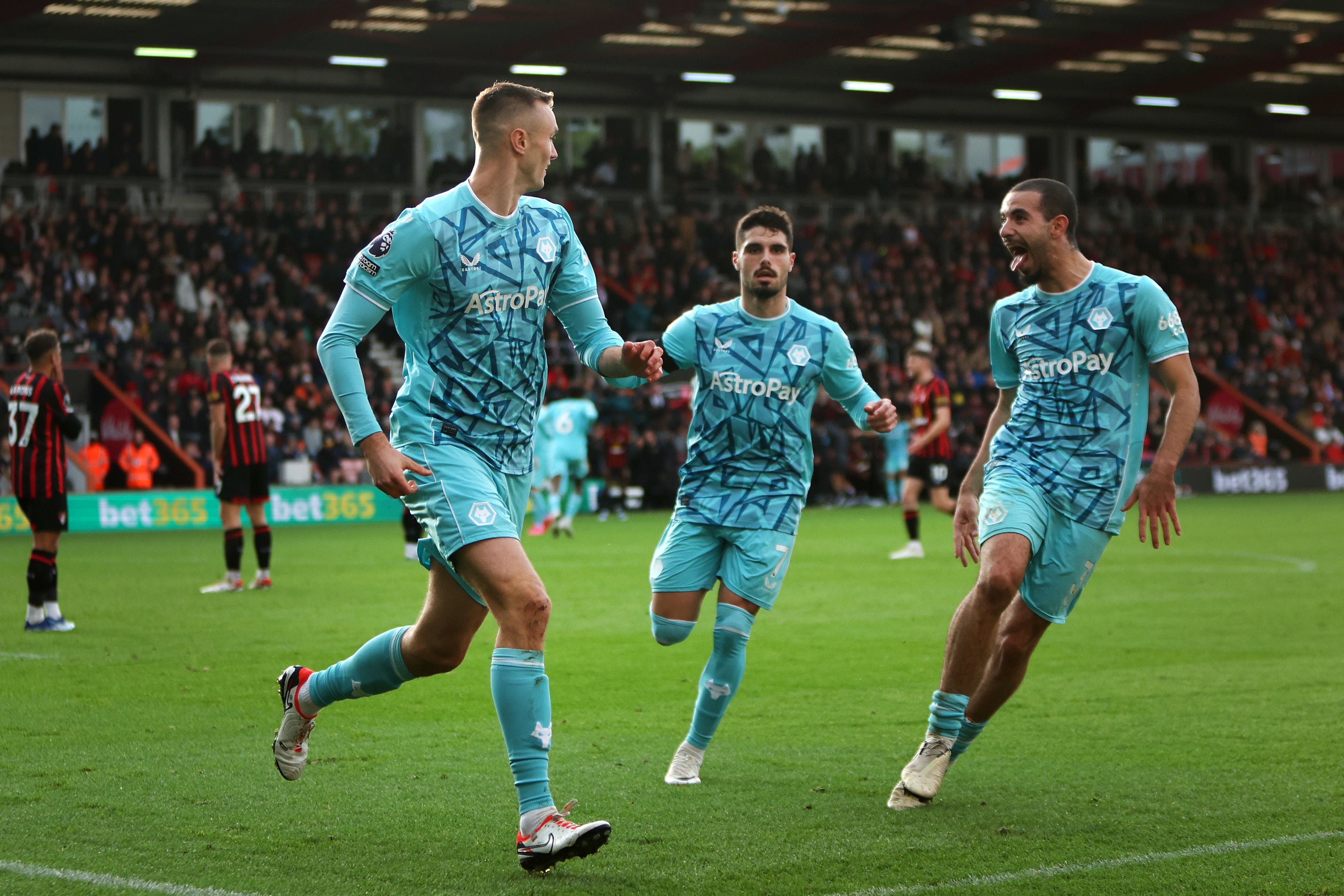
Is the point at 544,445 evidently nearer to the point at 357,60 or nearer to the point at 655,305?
the point at 655,305

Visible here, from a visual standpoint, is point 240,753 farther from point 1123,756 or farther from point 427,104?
point 427,104

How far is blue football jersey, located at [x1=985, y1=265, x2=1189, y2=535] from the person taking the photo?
545 centimetres

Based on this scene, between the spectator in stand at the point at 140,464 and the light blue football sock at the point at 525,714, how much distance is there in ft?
71.2

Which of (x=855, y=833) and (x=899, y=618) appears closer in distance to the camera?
(x=855, y=833)

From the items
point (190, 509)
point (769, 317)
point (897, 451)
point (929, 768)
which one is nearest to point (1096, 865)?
point (929, 768)

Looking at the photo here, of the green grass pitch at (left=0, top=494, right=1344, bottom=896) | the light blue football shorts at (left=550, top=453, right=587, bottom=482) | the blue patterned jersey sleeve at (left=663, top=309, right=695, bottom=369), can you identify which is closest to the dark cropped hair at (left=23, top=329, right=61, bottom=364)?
the green grass pitch at (left=0, top=494, right=1344, bottom=896)

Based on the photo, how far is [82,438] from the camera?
2511 centimetres

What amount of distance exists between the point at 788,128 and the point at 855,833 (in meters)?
38.2

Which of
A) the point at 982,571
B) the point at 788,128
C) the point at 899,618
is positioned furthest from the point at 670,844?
the point at 788,128

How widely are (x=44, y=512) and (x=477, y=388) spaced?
6995mm

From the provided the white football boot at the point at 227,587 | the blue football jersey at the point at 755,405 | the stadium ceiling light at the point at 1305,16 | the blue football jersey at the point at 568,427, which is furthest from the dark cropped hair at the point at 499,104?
Answer: the stadium ceiling light at the point at 1305,16

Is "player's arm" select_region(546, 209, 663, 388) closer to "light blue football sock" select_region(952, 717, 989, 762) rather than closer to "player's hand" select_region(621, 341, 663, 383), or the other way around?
"player's hand" select_region(621, 341, 663, 383)

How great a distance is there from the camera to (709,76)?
121 ft

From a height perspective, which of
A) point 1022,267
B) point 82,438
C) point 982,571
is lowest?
point 82,438
